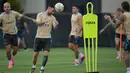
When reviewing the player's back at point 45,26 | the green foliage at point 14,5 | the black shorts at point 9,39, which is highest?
the green foliage at point 14,5

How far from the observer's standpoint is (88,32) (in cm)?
1341

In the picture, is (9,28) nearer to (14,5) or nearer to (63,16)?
(14,5)

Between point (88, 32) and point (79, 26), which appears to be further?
point (79, 26)

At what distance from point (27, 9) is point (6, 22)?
19627 millimetres

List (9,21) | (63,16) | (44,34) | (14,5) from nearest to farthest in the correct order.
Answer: (44,34) < (9,21) < (14,5) < (63,16)

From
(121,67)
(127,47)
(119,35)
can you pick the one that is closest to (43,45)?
(127,47)

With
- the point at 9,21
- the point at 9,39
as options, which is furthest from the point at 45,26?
the point at 9,39

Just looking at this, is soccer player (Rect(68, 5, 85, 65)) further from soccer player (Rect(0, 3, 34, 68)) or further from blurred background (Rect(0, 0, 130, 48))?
blurred background (Rect(0, 0, 130, 48))

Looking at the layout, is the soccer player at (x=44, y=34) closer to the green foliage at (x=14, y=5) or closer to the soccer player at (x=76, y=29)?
the soccer player at (x=76, y=29)

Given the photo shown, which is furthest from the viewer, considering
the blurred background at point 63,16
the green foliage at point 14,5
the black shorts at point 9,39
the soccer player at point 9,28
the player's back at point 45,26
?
the green foliage at point 14,5

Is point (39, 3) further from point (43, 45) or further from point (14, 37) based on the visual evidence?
point (43, 45)

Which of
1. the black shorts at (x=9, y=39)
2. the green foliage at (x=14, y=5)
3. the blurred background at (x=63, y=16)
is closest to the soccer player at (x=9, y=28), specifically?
the black shorts at (x=9, y=39)

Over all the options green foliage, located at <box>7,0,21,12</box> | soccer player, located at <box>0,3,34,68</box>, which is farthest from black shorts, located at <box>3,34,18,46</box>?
green foliage, located at <box>7,0,21,12</box>

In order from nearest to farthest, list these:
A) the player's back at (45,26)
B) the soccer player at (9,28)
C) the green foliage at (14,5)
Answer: the player's back at (45,26) → the soccer player at (9,28) → the green foliage at (14,5)
